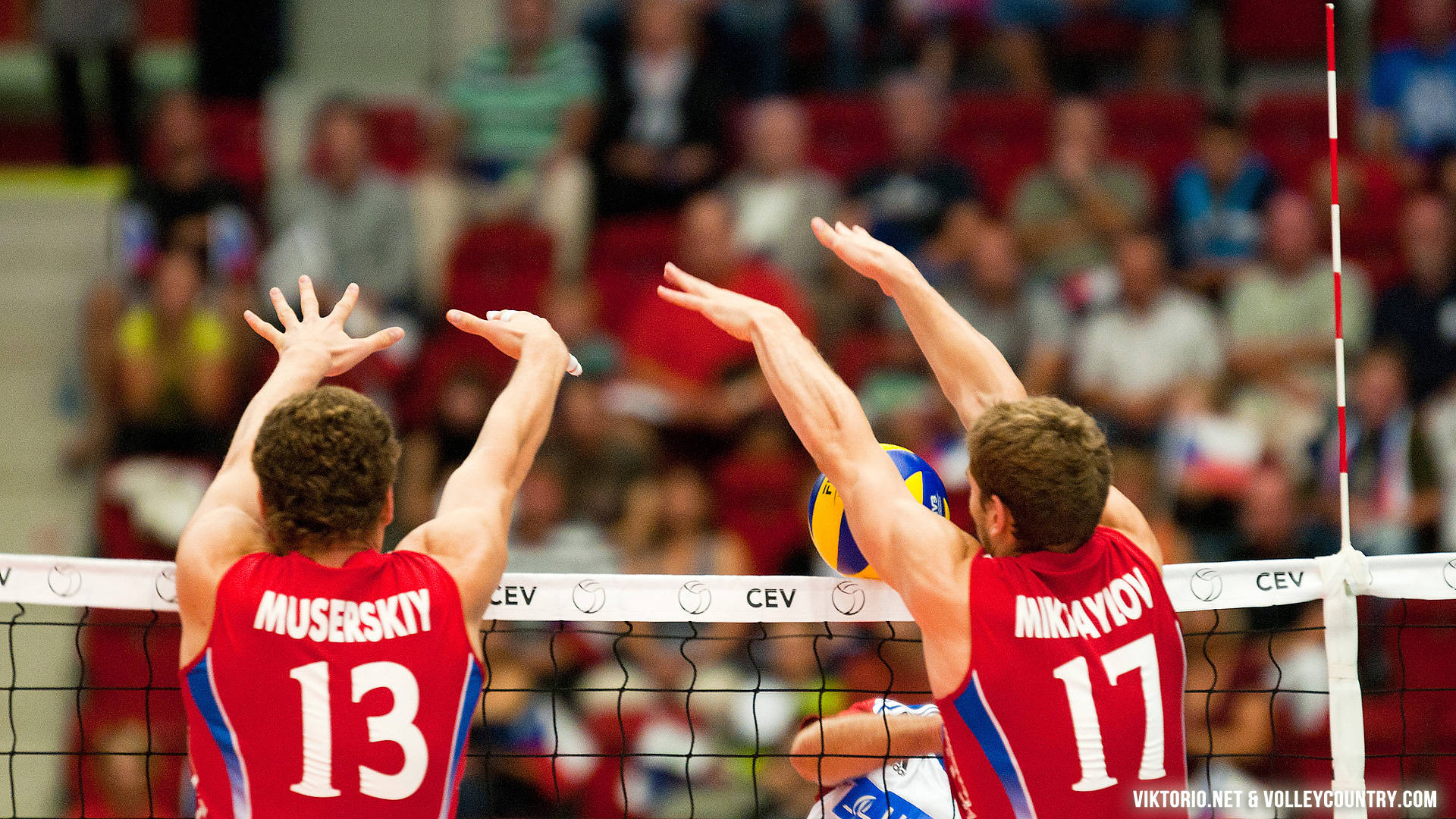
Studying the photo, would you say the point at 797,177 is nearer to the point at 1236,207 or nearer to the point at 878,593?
the point at 1236,207

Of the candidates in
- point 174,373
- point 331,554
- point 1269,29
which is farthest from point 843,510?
point 1269,29

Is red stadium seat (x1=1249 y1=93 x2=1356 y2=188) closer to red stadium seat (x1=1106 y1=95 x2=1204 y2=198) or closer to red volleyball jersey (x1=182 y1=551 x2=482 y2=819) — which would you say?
red stadium seat (x1=1106 y1=95 x2=1204 y2=198)

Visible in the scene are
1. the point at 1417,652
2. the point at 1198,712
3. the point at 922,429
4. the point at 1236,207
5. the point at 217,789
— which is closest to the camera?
the point at 217,789

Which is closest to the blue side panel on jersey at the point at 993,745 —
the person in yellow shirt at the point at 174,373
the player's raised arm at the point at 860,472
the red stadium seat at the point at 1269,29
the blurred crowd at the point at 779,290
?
the player's raised arm at the point at 860,472

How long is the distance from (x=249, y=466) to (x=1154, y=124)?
9.03m

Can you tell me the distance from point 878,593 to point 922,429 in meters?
4.76

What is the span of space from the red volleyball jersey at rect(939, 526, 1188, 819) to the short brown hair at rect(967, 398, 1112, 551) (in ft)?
0.27

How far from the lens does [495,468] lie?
3.97m

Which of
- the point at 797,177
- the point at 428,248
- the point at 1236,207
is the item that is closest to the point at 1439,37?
the point at 1236,207

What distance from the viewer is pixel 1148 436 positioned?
9.41 m

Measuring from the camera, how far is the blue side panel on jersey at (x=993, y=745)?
3668 mm

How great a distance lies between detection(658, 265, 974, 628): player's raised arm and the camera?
3730mm

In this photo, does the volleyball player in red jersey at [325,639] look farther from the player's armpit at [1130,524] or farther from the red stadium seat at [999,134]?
the red stadium seat at [999,134]

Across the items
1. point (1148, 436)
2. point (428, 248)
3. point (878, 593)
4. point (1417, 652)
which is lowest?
point (1417, 652)
